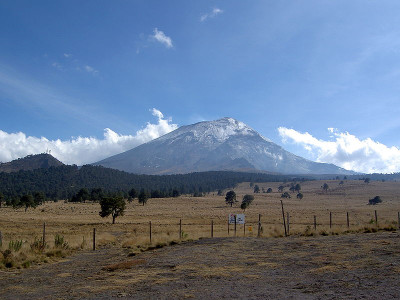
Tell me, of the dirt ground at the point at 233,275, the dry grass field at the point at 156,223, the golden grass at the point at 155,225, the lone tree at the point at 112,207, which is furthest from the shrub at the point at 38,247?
the lone tree at the point at 112,207

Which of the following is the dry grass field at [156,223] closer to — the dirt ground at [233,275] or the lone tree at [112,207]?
the lone tree at [112,207]

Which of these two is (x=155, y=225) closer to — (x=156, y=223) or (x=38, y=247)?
(x=156, y=223)

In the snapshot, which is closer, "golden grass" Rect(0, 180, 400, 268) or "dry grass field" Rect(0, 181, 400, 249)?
"golden grass" Rect(0, 180, 400, 268)

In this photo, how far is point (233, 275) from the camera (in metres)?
12.5

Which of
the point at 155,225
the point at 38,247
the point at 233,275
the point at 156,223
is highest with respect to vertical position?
the point at 233,275

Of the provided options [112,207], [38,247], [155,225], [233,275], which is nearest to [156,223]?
[155,225]

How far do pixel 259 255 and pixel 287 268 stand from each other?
358 cm

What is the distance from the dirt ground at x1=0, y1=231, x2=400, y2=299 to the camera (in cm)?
984

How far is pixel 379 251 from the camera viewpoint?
15.2 meters

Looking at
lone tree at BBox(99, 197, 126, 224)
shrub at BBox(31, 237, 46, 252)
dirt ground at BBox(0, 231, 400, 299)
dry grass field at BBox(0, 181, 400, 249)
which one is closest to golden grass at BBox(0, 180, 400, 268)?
dry grass field at BBox(0, 181, 400, 249)

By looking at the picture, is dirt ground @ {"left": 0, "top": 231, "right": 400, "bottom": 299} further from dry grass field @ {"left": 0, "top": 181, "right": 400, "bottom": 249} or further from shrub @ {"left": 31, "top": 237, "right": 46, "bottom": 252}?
dry grass field @ {"left": 0, "top": 181, "right": 400, "bottom": 249}

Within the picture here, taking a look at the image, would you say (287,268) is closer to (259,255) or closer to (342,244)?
(259,255)

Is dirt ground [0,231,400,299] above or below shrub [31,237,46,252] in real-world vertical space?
above

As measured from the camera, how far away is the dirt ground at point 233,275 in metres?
9.84
